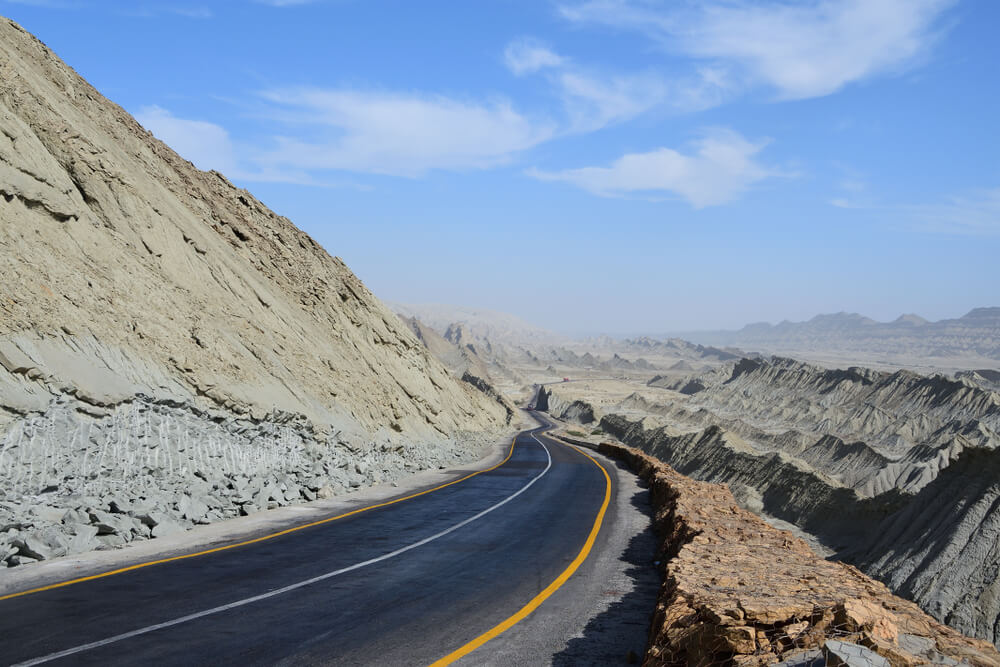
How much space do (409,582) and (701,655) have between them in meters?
5.65

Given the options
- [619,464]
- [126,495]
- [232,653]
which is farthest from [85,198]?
[619,464]

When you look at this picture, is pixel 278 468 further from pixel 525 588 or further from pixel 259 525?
pixel 525 588

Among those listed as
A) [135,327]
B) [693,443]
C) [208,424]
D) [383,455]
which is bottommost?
[693,443]

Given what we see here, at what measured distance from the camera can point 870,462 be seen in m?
54.3

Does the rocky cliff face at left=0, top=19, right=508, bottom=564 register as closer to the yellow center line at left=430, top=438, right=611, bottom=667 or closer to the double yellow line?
the double yellow line

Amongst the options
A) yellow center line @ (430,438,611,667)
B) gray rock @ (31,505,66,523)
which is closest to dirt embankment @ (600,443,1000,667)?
yellow center line @ (430,438,611,667)

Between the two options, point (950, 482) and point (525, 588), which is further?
point (950, 482)

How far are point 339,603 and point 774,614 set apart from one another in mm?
5675

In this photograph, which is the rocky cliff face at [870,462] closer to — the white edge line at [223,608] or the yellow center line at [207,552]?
the white edge line at [223,608]

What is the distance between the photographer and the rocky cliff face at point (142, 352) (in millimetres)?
13906

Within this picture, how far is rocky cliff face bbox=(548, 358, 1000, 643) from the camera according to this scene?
59.5 ft

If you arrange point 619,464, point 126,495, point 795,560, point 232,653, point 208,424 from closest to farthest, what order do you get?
point 232,653, point 795,560, point 126,495, point 208,424, point 619,464

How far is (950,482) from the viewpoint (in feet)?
68.7

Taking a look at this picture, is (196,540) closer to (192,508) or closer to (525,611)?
(192,508)
